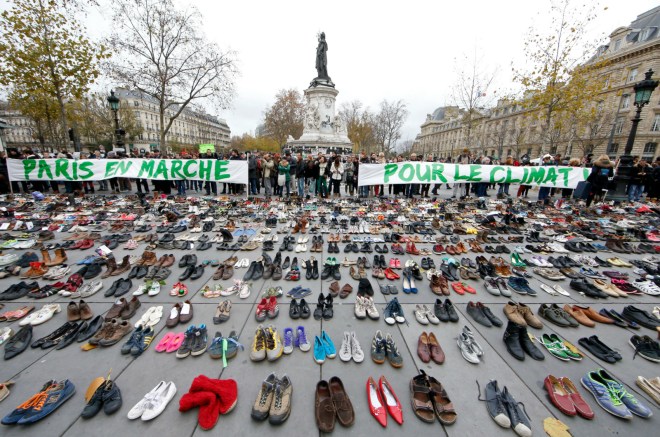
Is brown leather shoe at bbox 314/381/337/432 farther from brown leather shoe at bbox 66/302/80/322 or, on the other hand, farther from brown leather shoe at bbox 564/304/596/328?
brown leather shoe at bbox 564/304/596/328

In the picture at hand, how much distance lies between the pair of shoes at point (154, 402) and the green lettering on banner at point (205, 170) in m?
11.0

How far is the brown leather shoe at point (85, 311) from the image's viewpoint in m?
3.58

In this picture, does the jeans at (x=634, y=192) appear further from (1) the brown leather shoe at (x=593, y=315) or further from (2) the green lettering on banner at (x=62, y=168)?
(2) the green lettering on banner at (x=62, y=168)

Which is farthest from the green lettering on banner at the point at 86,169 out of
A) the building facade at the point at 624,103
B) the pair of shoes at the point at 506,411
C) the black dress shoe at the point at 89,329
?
the building facade at the point at 624,103

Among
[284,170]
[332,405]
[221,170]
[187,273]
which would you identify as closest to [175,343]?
[187,273]

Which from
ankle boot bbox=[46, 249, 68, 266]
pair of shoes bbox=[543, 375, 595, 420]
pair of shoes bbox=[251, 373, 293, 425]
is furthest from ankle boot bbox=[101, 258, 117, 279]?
pair of shoes bbox=[543, 375, 595, 420]

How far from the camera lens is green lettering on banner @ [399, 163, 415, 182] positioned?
12.0 meters

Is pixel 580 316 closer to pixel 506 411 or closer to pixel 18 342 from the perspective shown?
pixel 506 411

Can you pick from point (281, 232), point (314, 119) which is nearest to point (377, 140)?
point (314, 119)

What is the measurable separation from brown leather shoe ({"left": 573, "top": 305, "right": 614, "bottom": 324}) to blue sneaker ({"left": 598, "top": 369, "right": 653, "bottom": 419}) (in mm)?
1423

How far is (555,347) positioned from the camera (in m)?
3.12

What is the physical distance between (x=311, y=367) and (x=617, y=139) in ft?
197

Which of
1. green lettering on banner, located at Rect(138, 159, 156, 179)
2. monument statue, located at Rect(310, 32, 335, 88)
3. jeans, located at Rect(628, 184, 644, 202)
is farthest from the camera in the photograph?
monument statue, located at Rect(310, 32, 335, 88)

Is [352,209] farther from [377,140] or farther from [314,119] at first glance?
[377,140]
